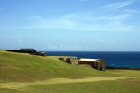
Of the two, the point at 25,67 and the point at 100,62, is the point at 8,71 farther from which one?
the point at 100,62

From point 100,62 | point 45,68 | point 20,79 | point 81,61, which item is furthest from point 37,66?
point 100,62

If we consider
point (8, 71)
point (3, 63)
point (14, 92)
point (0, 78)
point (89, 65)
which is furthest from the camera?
point (89, 65)

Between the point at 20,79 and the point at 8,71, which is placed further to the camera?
the point at 8,71

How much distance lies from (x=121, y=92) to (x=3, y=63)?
67.0ft

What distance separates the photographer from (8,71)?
76.7ft

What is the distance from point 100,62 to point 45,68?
28.7m

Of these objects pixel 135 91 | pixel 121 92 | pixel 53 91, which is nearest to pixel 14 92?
pixel 53 91

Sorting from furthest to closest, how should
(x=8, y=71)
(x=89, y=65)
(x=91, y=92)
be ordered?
(x=89, y=65) → (x=8, y=71) → (x=91, y=92)

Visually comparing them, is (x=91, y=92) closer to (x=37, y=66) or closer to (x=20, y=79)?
(x=20, y=79)

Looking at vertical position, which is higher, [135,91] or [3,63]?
[3,63]

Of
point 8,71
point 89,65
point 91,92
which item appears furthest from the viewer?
point 89,65

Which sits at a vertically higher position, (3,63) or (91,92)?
(3,63)

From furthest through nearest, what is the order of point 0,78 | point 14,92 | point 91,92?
point 0,78
point 91,92
point 14,92

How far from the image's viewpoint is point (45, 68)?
2839 cm
